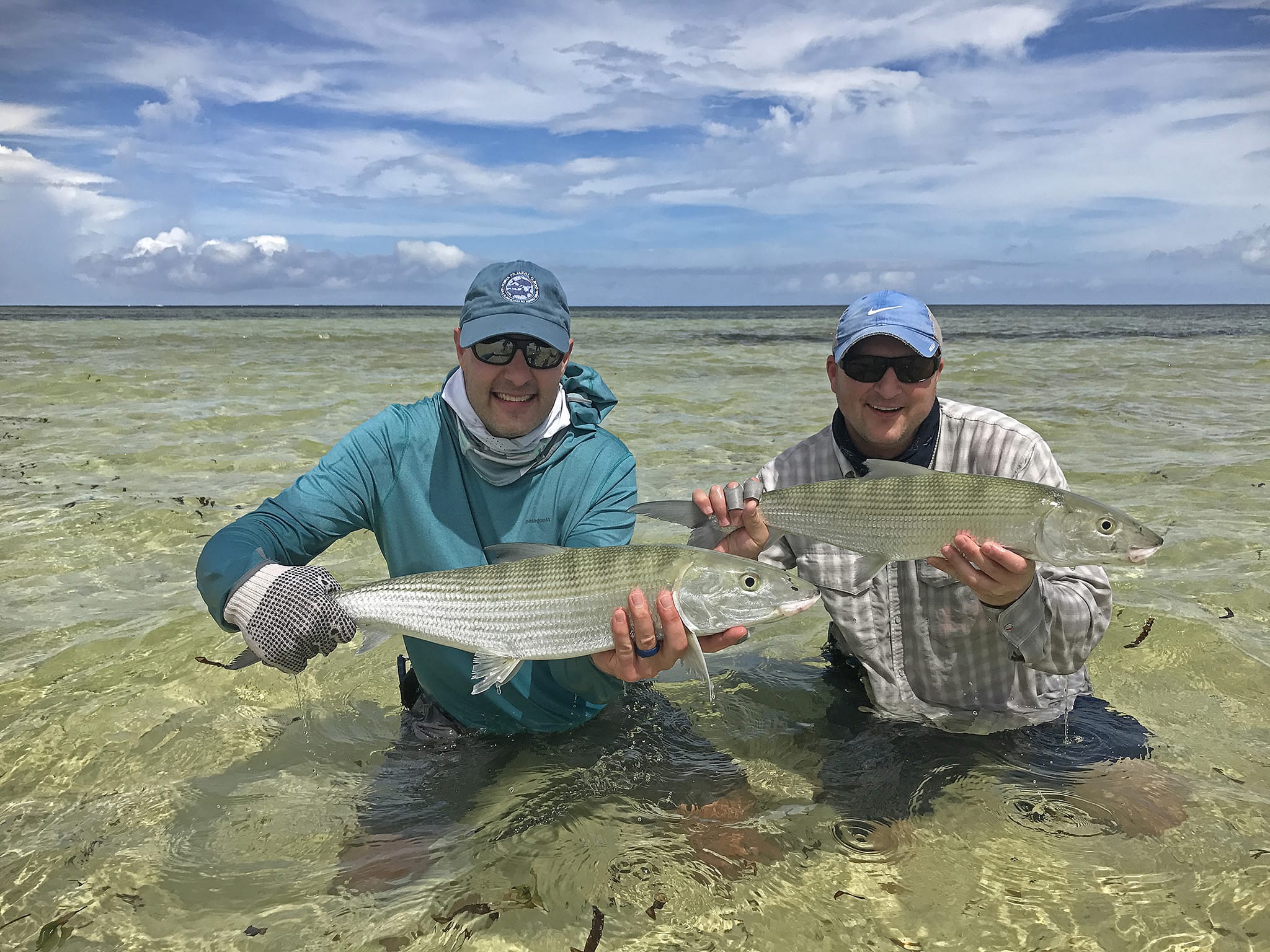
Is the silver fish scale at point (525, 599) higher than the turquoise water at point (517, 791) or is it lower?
higher

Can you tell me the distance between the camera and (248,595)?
3.28 metres

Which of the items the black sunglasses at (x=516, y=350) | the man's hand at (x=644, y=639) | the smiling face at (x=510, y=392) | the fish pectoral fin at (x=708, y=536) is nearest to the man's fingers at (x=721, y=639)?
the man's hand at (x=644, y=639)

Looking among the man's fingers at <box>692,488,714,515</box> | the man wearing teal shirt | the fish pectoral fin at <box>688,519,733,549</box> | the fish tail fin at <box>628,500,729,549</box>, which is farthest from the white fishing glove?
the fish pectoral fin at <box>688,519,733,549</box>

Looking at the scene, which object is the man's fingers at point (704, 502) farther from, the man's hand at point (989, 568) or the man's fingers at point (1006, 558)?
the man's fingers at point (1006, 558)

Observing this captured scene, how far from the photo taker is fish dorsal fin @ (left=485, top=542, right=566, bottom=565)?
11.6ft

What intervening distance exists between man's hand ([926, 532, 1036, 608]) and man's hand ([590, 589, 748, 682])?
0.92 meters

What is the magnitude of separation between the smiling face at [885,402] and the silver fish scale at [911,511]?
38cm

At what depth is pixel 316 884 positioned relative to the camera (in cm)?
340

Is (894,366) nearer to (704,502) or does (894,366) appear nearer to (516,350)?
(704,502)

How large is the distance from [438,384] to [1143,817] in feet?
56.5

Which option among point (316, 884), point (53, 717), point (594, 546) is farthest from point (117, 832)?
point (594, 546)

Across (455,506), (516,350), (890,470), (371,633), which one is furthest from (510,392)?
(890,470)

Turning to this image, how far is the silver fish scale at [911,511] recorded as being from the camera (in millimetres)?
3576

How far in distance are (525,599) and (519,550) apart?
0.23m
